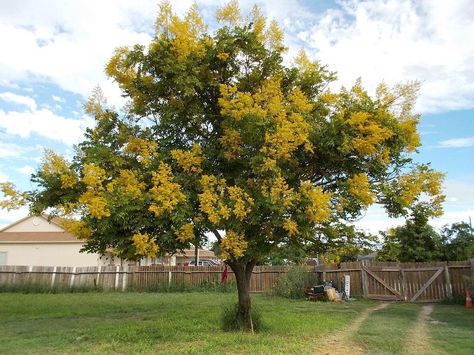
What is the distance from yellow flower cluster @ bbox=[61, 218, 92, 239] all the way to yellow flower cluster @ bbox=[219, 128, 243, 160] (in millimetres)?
3007

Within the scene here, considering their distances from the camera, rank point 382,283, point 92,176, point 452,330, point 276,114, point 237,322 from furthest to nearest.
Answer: point 382,283, point 452,330, point 237,322, point 276,114, point 92,176

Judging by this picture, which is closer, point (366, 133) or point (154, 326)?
point (366, 133)

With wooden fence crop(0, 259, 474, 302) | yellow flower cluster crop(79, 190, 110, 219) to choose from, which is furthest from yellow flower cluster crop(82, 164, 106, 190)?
wooden fence crop(0, 259, 474, 302)

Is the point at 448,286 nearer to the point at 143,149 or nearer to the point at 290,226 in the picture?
the point at 290,226

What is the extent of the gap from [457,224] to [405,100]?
16.3 m

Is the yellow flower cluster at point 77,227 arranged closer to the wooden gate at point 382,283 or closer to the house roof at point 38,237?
the wooden gate at point 382,283

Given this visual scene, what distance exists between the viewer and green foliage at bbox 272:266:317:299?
21.0 m

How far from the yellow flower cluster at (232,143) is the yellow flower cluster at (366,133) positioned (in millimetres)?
2123

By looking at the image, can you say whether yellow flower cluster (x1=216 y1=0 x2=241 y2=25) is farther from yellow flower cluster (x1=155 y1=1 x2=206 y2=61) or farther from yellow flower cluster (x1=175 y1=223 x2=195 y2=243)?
yellow flower cluster (x1=175 y1=223 x2=195 y2=243)

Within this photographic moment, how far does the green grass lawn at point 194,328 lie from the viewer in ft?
30.2

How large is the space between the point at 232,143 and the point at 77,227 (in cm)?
331

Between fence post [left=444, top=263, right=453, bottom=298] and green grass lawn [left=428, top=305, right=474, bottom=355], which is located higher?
fence post [left=444, top=263, right=453, bottom=298]

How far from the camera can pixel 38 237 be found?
32.5 m

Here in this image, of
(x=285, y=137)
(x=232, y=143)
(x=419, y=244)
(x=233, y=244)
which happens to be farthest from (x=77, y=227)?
(x=419, y=244)
